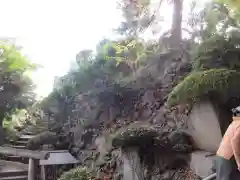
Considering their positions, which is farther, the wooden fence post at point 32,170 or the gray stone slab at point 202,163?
the wooden fence post at point 32,170

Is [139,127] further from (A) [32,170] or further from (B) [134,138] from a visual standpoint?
(A) [32,170]

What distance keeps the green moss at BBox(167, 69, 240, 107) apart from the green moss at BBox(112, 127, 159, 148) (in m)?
0.67

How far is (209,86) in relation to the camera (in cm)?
368

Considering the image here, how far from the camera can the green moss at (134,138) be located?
4039mm

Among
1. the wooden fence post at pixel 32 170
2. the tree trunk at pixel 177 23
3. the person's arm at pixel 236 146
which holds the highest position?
the tree trunk at pixel 177 23

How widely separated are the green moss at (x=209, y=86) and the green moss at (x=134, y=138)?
0.67m

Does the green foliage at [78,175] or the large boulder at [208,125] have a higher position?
the large boulder at [208,125]

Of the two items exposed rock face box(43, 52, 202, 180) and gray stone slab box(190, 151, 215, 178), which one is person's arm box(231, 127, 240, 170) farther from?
exposed rock face box(43, 52, 202, 180)

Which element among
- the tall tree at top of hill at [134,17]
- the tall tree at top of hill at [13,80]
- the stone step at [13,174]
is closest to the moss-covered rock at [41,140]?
the tall tree at top of hill at [13,80]

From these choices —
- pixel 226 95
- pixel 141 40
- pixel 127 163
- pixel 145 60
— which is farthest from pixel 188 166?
pixel 141 40

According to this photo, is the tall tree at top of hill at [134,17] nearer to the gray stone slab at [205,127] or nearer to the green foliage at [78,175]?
the gray stone slab at [205,127]

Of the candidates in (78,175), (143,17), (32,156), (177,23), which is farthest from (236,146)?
(143,17)

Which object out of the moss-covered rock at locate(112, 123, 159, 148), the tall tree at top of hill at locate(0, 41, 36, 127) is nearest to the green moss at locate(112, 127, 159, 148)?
the moss-covered rock at locate(112, 123, 159, 148)

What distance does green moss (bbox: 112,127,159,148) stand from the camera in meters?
4.04
